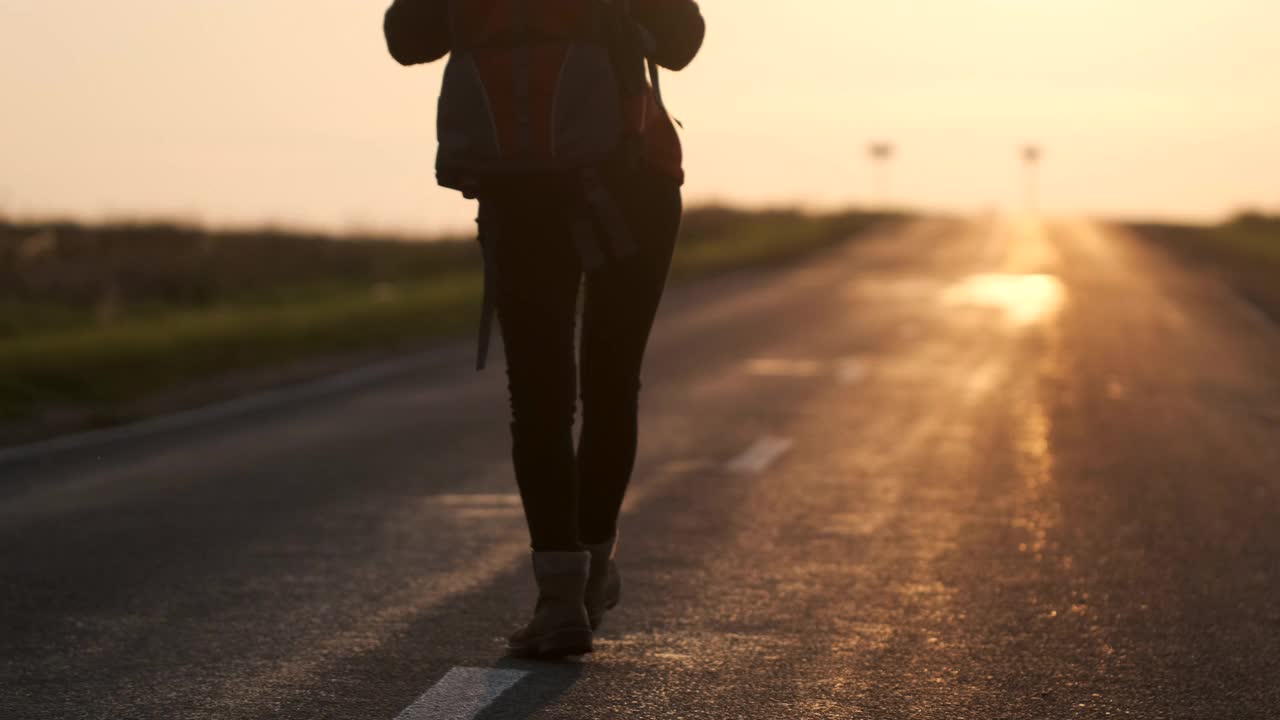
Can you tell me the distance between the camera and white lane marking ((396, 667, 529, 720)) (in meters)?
4.02

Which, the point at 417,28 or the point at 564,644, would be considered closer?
the point at 417,28

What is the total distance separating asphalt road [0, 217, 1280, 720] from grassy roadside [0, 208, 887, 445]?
1.63 m

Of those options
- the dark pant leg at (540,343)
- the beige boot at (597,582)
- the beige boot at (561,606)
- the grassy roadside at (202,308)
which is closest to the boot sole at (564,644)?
the beige boot at (561,606)

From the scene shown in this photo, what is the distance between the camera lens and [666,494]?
310 inches

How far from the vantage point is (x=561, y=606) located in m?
4.42

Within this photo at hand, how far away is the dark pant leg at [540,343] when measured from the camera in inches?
166

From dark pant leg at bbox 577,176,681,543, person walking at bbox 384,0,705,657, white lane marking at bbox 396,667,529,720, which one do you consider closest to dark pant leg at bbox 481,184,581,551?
person walking at bbox 384,0,705,657

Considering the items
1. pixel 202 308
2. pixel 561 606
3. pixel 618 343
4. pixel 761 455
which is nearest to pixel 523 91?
pixel 618 343

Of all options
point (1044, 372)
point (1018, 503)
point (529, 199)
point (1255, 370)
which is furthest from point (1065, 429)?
point (529, 199)

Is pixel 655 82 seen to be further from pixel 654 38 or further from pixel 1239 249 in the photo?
pixel 1239 249

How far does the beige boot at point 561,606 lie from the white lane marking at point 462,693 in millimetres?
110

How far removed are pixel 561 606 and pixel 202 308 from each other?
2056 centimetres

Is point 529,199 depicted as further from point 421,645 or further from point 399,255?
point 399,255

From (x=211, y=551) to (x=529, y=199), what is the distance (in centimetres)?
268
